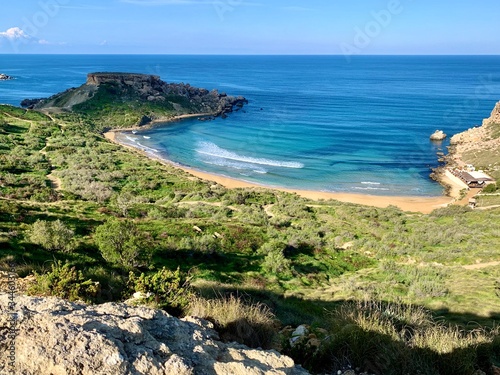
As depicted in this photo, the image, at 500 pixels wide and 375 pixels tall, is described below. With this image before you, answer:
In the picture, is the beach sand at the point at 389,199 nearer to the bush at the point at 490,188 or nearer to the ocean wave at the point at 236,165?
the bush at the point at 490,188

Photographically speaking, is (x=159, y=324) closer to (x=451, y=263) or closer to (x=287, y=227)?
(x=451, y=263)

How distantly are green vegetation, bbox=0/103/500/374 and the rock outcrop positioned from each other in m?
1.27

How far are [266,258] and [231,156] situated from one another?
4272 cm

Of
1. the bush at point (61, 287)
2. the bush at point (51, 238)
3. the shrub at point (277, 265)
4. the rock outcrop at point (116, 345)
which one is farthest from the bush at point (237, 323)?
the shrub at point (277, 265)

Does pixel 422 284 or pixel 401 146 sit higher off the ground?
pixel 401 146

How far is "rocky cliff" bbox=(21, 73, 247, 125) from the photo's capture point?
284 ft

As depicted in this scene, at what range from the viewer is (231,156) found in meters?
60.4

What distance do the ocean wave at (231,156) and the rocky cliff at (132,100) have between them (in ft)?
82.4

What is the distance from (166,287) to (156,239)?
471 inches

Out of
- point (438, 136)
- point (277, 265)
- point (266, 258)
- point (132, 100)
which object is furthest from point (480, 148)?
point (132, 100)

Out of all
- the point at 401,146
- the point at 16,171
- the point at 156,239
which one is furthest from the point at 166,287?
the point at 401,146

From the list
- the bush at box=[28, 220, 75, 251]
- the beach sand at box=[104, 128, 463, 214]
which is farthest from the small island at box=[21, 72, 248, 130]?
the bush at box=[28, 220, 75, 251]

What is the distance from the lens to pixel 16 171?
34969mm

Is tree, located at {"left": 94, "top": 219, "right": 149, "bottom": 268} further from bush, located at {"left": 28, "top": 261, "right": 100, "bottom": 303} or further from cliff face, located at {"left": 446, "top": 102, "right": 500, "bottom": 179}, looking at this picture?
cliff face, located at {"left": 446, "top": 102, "right": 500, "bottom": 179}
